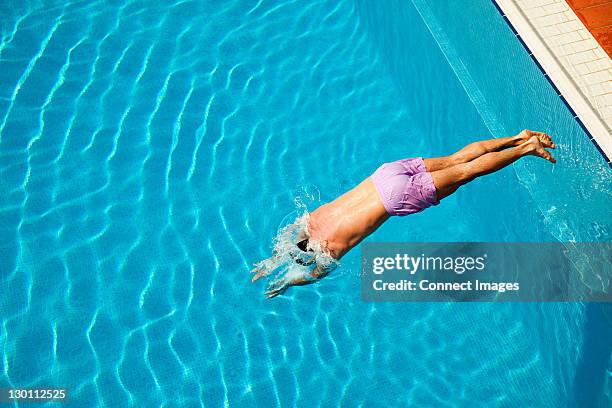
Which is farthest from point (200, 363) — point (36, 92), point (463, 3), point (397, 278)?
point (463, 3)

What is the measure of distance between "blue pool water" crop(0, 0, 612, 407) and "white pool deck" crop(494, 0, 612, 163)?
0.11m

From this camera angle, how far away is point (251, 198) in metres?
5.79

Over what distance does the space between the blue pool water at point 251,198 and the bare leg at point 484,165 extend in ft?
2.47

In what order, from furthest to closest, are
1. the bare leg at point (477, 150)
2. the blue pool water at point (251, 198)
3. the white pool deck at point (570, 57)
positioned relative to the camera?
the blue pool water at point (251, 198)
the white pool deck at point (570, 57)
the bare leg at point (477, 150)

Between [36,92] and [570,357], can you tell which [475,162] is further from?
[36,92]

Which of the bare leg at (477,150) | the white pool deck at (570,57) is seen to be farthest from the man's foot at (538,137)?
the white pool deck at (570,57)

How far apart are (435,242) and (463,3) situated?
2060 millimetres

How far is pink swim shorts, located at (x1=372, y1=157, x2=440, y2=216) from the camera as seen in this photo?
429cm

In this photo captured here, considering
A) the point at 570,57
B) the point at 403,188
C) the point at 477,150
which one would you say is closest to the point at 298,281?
the point at 403,188

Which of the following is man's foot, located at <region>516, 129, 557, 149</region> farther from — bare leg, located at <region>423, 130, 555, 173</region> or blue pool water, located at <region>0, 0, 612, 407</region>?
blue pool water, located at <region>0, 0, 612, 407</region>

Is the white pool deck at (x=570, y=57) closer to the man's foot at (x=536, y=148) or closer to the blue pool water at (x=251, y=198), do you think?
the blue pool water at (x=251, y=198)

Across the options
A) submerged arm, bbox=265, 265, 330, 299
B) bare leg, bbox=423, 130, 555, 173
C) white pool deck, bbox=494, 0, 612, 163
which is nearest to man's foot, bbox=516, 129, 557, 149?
bare leg, bbox=423, 130, 555, 173

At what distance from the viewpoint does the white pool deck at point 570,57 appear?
4820 mm

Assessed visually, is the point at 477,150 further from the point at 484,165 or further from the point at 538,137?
the point at 538,137
